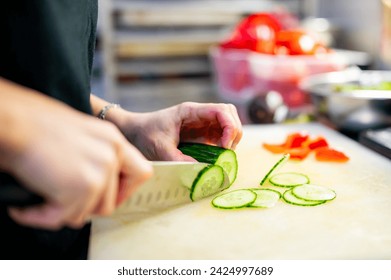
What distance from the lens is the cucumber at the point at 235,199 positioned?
923 mm

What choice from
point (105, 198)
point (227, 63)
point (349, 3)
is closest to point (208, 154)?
point (105, 198)

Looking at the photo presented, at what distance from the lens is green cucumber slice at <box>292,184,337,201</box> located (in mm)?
959

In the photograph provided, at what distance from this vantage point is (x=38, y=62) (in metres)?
0.71

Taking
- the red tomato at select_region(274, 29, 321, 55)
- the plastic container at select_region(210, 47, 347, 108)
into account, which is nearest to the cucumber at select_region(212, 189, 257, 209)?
the plastic container at select_region(210, 47, 347, 108)

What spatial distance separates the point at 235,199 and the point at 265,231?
0.39ft

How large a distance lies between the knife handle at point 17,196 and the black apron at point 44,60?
0.16m

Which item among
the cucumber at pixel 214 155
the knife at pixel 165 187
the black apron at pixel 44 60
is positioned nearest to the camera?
the black apron at pixel 44 60

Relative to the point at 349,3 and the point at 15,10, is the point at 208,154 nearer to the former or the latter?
the point at 15,10

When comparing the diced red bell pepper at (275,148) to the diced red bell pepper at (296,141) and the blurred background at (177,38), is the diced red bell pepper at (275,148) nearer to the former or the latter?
the diced red bell pepper at (296,141)

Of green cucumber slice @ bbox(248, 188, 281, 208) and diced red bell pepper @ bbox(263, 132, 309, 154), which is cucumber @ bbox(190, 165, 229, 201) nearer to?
green cucumber slice @ bbox(248, 188, 281, 208)

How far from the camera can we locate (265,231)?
0.84 meters

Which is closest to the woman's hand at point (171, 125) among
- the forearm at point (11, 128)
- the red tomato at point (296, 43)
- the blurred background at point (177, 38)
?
the forearm at point (11, 128)

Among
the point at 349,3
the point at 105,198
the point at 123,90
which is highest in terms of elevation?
the point at 349,3
